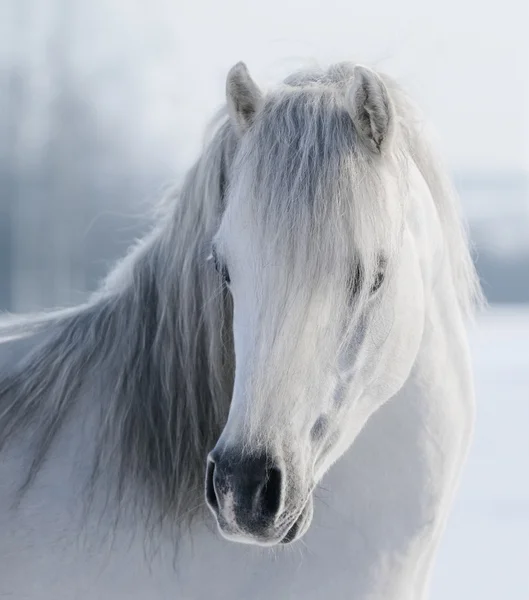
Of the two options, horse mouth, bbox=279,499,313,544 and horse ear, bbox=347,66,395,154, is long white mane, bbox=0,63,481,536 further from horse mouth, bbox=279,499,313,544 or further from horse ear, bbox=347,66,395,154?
horse mouth, bbox=279,499,313,544

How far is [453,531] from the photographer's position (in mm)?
2836

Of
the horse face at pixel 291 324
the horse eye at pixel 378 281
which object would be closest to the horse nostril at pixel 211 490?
the horse face at pixel 291 324

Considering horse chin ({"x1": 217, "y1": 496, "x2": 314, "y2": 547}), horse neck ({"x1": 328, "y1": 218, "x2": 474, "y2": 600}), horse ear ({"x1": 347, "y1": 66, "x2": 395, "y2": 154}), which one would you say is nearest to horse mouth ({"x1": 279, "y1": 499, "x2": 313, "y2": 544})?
horse chin ({"x1": 217, "y1": 496, "x2": 314, "y2": 547})

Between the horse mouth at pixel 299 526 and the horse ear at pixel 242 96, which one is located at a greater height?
the horse ear at pixel 242 96

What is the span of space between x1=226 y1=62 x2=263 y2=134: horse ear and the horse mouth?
0.48 meters

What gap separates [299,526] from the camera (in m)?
0.90

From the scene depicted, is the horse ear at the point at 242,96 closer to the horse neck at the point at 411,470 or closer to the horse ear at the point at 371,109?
the horse ear at the point at 371,109

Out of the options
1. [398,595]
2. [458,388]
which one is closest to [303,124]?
[458,388]

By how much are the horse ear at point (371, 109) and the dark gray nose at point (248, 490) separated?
41 centimetres

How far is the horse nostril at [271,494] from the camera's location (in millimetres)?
854

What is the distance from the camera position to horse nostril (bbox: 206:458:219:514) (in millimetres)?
873

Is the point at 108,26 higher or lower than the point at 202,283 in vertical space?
higher

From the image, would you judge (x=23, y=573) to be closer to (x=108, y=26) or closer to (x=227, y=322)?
(x=227, y=322)

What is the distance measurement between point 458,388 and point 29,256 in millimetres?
4488
